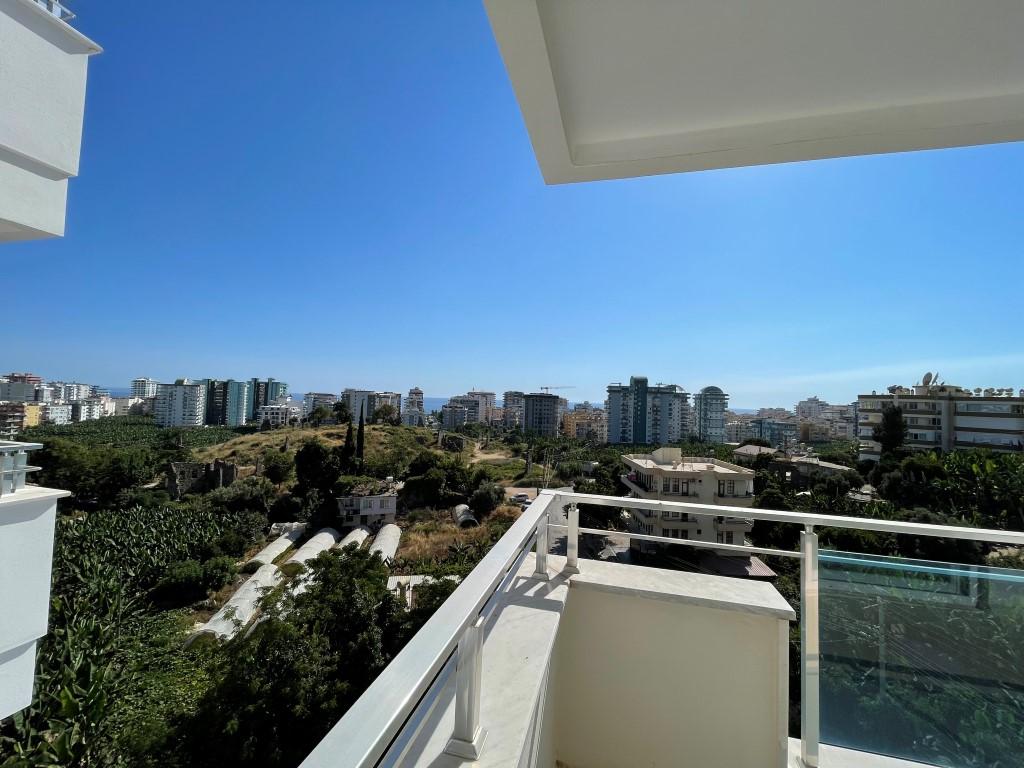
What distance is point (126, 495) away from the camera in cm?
1933

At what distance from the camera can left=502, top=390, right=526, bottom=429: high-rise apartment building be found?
145ft

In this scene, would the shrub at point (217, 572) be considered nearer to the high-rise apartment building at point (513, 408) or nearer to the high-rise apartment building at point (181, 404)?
the high-rise apartment building at point (181, 404)

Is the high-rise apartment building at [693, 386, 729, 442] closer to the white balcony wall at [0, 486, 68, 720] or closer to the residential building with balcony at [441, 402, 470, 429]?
the residential building with balcony at [441, 402, 470, 429]

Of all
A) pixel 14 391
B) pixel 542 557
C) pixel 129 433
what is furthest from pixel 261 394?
pixel 542 557

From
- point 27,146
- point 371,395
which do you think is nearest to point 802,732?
point 27,146

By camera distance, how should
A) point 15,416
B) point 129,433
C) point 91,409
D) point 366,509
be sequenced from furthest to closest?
point 129,433, point 91,409, point 366,509, point 15,416

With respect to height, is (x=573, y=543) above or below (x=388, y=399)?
below

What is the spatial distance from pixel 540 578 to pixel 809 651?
0.81 meters

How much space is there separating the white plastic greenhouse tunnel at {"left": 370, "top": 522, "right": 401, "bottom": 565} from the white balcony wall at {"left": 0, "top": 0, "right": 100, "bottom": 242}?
612 inches

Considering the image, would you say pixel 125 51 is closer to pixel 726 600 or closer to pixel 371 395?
pixel 726 600

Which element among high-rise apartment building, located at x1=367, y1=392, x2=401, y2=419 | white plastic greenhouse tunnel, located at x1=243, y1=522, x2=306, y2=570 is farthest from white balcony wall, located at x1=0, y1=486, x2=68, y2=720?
high-rise apartment building, located at x1=367, y1=392, x2=401, y2=419

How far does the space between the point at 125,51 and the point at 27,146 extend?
49.8 ft

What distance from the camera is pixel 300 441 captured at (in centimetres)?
2777

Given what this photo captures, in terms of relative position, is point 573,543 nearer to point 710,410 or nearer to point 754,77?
point 754,77
